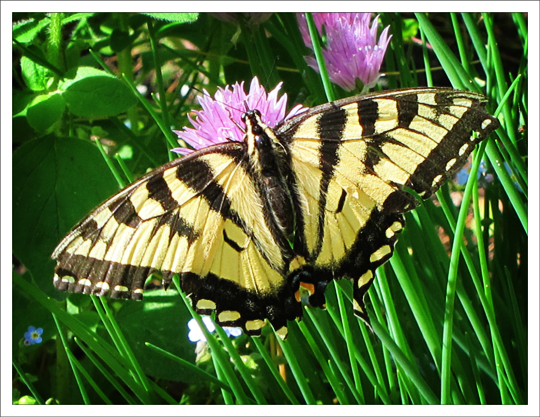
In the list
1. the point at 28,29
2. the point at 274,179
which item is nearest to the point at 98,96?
the point at 28,29

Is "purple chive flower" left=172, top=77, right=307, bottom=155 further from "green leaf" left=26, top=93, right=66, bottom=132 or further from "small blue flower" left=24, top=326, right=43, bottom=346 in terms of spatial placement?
"small blue flower" left=24, top=326, right=43, bottom=346

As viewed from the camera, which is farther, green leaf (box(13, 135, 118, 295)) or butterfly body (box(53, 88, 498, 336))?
green leaf (box(13, 135, 118, 295))

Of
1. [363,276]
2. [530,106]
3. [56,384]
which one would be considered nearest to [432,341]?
[363,276]

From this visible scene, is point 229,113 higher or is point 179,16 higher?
point 179,16

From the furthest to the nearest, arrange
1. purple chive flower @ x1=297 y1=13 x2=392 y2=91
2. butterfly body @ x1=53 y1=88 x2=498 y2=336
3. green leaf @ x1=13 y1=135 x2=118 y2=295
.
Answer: green leaf @ x1=13 y1=135 x2=118 y2=295 → purple chive flower @ x1=297 y1=13 x2=392 y2=91 → butterfly body @ x1=53 y1=88 x2=498 y2=336

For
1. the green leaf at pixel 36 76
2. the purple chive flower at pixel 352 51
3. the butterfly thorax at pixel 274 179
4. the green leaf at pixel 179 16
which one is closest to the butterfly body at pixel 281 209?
the butterfly thorax at pixel 274 179

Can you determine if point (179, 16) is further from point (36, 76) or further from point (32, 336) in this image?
point (32, 336)

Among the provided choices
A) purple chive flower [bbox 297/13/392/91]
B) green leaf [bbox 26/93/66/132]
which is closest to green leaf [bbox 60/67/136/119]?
green leaf [bbox 26/93/66/132]
